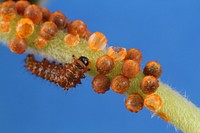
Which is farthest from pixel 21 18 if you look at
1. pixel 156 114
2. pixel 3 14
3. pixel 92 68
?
pixel 156 114

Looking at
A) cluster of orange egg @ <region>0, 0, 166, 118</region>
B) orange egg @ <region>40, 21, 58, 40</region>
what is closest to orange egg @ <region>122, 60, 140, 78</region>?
cluster of orange egg @ <region>0, 0, 166, 118</region>

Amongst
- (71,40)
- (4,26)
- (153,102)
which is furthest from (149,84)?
(4,26)

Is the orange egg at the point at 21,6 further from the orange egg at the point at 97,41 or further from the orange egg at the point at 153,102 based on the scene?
the orange egg at the point at 153,102

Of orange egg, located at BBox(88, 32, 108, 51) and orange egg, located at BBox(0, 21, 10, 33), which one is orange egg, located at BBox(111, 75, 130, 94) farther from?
orange egg, located at BBox(0, 21, 10, 33)

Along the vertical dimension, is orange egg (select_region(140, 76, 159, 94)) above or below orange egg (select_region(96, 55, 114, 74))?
below

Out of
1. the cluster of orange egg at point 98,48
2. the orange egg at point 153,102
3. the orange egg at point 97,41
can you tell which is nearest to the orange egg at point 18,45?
the cluster of orange egg at point 98,48
